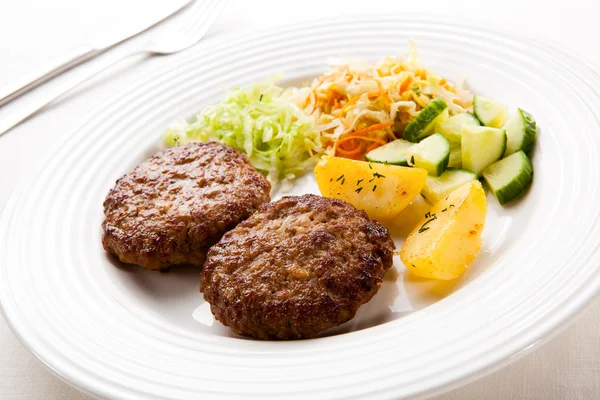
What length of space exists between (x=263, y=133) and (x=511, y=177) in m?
1.72

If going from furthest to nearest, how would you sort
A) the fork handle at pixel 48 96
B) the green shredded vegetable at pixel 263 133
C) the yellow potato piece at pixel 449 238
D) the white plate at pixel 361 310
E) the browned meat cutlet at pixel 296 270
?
the fork handle at pixel 48 96
the green shredded vegetable at pixel 263 133
the yellow potato piece at pixel 449 238
the browned meat cutlet at pixel 296 270
the white plate at pixel 361 310

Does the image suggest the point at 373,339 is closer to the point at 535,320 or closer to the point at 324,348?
the point at 324,348

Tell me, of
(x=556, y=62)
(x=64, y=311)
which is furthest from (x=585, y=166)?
(x=64, y=311)

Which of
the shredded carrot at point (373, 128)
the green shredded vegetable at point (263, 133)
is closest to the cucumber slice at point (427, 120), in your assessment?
the shredded carrot at point (373, 128)

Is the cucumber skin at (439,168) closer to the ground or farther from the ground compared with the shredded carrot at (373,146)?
farther from the ground

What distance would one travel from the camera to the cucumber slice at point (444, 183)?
3.94m

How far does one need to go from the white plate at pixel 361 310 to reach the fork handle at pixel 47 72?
103cm

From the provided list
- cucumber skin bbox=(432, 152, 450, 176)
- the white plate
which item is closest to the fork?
the white plate

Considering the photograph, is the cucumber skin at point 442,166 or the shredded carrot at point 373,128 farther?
the shredded carrot at point 373,128

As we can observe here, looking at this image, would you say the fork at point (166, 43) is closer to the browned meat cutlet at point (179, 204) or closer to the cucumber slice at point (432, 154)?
the browned meat cutlet at point (179, 204)

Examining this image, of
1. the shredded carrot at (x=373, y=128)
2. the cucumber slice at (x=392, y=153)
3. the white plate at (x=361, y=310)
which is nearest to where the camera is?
the white plate at (x=361, y=310)

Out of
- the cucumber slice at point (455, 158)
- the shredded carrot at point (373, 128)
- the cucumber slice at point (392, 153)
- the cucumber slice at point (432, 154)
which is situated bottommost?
the cucumber slice at point (455, 158)

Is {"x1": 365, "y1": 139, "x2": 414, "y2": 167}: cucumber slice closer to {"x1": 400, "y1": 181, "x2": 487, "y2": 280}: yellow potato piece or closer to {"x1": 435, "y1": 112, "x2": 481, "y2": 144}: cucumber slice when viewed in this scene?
{"x1": 435, "y1": 112, "x2": 481, "y2": 144}: cucumber slice

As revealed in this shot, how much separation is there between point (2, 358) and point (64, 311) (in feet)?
1.69
